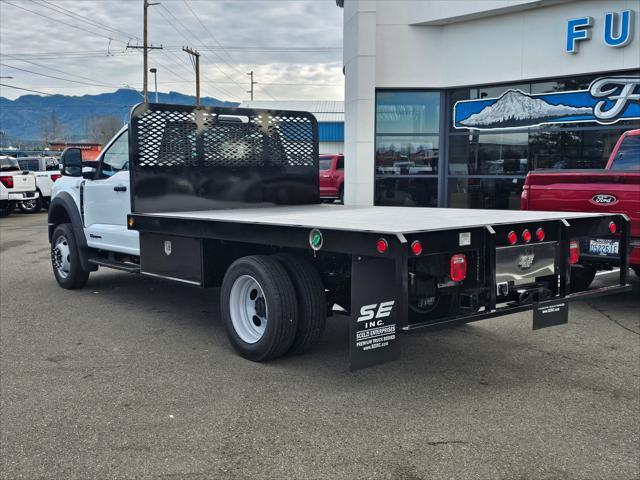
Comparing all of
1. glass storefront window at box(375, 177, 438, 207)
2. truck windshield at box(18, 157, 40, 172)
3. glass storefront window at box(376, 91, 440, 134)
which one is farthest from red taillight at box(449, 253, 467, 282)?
truck windshield at box(18, 157, 40, 172)

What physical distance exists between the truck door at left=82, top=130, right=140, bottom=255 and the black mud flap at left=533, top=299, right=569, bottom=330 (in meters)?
4.25

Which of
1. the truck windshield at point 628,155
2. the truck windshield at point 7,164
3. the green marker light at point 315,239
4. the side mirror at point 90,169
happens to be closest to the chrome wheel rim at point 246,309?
the green marker light at point 315,239

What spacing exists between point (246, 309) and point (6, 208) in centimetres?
1916

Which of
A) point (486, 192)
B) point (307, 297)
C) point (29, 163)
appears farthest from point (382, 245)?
point (29, 163)

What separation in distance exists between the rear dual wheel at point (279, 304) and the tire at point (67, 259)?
12.4ft

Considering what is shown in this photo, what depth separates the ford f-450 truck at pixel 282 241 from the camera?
4.18 m

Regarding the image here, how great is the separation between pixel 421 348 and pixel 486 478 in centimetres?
243

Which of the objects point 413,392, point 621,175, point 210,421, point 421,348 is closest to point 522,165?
point 621,175

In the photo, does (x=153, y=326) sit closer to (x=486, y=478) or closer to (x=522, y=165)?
(x=486, y=478)

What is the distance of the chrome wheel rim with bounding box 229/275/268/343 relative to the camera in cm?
541

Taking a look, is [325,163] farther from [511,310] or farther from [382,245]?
[382,245]

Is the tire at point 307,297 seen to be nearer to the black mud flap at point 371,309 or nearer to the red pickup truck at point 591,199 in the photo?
the black mud flap at point 371,309

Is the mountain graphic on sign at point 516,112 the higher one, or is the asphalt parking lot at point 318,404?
the mountain graphic on sign at point 516,112

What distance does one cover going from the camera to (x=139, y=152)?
22.3 feet
